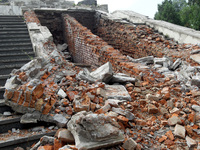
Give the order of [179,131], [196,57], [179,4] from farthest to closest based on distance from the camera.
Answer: [179,4] < [196,57] < [179,131]

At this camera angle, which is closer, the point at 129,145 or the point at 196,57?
the point at 129,145

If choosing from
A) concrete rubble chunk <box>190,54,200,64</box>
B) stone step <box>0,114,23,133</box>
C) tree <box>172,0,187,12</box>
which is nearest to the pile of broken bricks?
stone step <box>0,114,23,133</box>

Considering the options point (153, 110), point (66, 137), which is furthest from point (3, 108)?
point (153, 110)

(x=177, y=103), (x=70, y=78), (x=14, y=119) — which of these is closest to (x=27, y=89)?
Answer: (x=14, y=119)

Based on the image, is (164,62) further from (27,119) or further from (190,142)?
(27,119)

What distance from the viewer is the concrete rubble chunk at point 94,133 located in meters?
1.97

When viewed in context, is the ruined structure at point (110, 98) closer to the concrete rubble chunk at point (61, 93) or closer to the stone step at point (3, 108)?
the concrete rubble chunk at point (61, 93)

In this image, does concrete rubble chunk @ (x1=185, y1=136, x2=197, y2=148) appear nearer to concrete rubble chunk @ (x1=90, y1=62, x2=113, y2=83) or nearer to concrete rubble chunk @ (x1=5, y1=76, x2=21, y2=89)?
concrete rubble chunk @ (x1=90, y1=62, x2=113, y2=83)

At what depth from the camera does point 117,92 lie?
135 inches

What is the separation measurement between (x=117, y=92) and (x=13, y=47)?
3503 mm

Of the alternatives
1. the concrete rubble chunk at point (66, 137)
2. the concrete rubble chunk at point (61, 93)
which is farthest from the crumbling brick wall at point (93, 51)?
the concrete rubble chunk at point (66, 137)

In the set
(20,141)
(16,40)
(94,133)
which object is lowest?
(20,141)

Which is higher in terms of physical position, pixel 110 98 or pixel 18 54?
pixel 18 54

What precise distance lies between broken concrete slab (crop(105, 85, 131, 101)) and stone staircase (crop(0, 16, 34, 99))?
2020 mm
